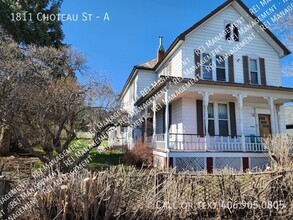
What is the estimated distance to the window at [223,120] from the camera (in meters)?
13.6

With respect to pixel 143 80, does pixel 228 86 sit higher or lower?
lower

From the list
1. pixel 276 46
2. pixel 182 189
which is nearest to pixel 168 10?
pixel 276 46

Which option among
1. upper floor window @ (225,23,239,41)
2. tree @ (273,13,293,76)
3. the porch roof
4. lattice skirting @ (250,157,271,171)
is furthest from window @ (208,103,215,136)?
tree @ (273,13,293,76)

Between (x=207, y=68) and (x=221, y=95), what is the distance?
2.17m

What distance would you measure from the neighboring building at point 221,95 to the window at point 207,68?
2.4 inches

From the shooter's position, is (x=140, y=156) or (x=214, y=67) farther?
(x=214, y=67)

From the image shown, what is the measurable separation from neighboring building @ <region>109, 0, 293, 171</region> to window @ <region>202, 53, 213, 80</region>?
0.06 metres

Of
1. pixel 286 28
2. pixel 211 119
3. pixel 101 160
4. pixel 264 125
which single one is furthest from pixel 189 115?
pixel 286 28

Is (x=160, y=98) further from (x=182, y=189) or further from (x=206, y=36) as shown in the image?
(x=182, y=189)

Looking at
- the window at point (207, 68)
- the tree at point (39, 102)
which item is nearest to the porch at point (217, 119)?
the window at point (207, 68)

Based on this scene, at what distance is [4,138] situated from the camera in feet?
50.9

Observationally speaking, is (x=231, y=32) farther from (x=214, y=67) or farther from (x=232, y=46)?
(x=214, y=67)

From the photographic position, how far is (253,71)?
15.1 metres

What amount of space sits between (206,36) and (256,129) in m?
6.54
